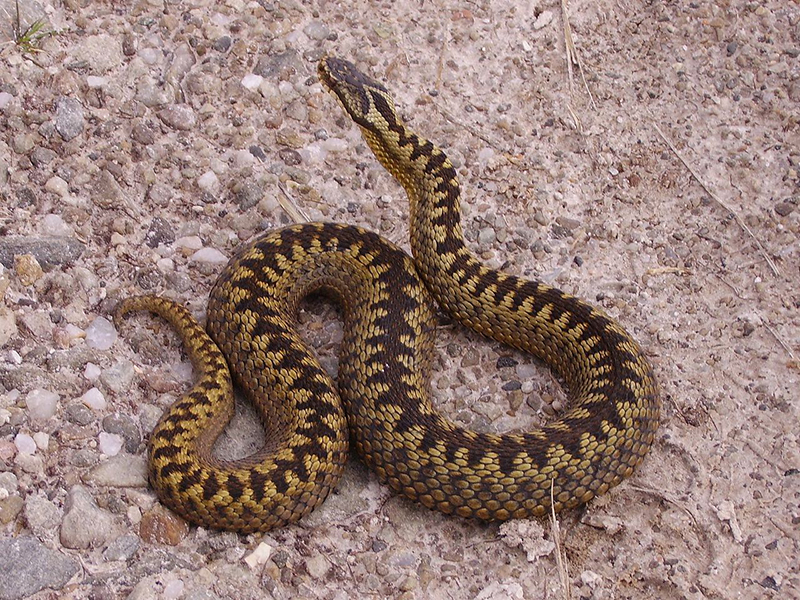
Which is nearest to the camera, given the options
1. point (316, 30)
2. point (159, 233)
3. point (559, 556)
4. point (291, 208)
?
point (559, 556)

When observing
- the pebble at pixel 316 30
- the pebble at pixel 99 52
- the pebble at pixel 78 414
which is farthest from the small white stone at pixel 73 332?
the pebble at pixel 316 30

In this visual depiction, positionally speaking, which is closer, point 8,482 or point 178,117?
point 8,482

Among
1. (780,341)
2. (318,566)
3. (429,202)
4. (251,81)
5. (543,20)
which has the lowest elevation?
(318,566)

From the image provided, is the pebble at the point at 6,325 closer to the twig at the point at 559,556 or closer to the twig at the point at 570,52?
the twig at the point at 559,556

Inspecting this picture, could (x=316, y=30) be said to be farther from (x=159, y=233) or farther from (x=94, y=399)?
(x=94, y=399)

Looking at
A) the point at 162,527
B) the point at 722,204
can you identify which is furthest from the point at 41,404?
the point at 722,204

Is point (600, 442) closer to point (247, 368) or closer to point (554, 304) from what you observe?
point (554, 304)
